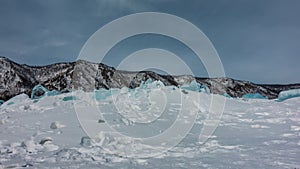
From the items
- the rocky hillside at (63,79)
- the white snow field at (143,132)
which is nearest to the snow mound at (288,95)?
the white snow field at (143,132)

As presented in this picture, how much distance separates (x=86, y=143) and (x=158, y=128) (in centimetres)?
359

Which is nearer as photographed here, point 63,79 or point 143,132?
point 143,132

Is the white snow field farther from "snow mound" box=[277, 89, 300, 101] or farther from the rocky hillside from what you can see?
the rocky hillside

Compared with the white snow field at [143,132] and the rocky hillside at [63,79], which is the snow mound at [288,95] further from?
the rocky hillside at [63,79]

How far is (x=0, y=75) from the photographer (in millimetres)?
157500

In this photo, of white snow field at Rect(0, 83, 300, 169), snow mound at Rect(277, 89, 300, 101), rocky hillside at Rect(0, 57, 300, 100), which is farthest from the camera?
rocky hillside at Rect(0, 57, 300, 100)

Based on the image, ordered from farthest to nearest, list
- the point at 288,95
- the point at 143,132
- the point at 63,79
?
1. the point at 63,79
2. the point at 288,95
3. the point at 143,132

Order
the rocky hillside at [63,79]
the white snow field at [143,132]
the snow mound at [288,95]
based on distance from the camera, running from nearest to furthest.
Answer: the white snow field at [143,132]
the snow mound at [288,95]
the rocky hillside at [63,79]

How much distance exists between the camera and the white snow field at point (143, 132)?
7.29 metres

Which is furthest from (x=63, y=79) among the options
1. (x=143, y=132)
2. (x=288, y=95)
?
(x=143, y=132)

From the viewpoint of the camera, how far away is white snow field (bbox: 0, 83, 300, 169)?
7.29m

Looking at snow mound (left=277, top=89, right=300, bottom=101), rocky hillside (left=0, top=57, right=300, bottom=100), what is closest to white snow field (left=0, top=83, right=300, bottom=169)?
snow mound (left=277, top=89, right=300, bottom=101)

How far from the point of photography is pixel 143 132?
35.8ft

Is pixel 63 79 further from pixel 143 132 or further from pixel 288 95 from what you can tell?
pixel 143 132
